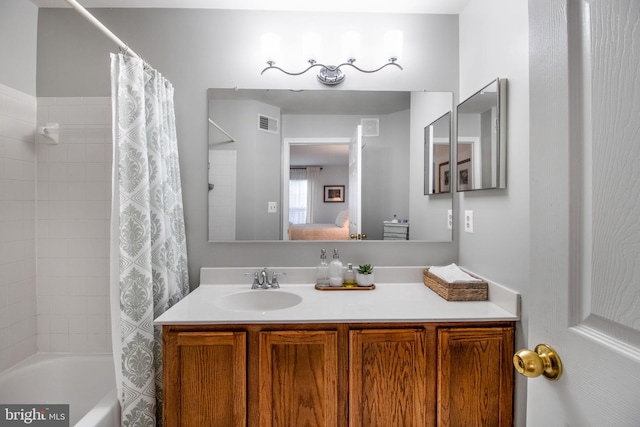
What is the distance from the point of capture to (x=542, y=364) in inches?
21.5

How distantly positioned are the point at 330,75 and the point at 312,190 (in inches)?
27.4

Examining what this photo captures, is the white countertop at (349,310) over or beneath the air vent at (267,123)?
beneath

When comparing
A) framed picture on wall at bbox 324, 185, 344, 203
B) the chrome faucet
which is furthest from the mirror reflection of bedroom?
the chrome faucet

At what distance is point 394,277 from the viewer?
1.77 metres

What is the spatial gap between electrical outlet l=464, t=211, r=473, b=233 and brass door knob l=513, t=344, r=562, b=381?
3.87 ft

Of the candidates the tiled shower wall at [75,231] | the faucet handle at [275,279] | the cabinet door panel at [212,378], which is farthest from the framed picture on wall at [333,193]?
the tiled shower wall at [75,231]

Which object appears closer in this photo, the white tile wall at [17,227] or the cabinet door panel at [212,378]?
the cabinet door panel at [212,378]

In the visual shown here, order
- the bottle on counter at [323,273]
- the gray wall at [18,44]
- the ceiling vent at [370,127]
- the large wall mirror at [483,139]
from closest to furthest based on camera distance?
the large wall mirror at [483,139]
the gray wall at [18,44]
the bottle on counter at [323,273]
the ceiling vent at [370,127]

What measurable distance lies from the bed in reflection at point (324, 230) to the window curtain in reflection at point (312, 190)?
0.06m

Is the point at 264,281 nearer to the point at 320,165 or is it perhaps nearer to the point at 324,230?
the point at 324,230

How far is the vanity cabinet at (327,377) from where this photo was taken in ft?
3.98

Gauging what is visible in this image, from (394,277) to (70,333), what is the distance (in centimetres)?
197

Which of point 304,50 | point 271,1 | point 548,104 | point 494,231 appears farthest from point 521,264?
point 271,1

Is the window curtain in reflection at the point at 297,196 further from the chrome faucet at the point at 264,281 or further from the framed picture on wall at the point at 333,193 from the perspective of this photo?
the chrome faucet at the point at 264,281
